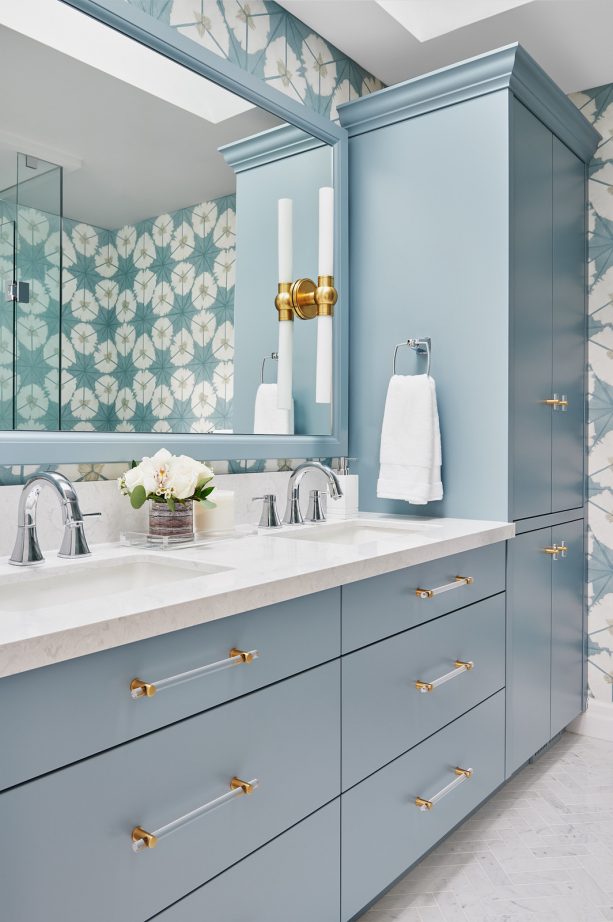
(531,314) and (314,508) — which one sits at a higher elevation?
(531,314)

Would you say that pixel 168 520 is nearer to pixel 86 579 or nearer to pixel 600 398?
pixel 86 579

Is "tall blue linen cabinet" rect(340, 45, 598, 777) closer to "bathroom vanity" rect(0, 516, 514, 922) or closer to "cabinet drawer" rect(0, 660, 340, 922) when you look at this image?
"bathroom vanity" rect(0, 516, 514, 922)

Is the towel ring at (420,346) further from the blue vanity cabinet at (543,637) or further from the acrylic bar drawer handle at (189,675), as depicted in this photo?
the acrylic bar drawer handle at (189,675)

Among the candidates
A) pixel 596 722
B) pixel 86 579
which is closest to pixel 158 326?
pixel 86 579

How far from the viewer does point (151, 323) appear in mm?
1706

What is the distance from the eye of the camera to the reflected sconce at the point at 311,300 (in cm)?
211

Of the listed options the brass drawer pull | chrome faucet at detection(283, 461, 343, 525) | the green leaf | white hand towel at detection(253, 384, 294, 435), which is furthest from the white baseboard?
the green leaf

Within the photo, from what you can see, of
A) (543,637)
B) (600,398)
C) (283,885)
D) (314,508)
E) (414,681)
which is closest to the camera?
(283,885)

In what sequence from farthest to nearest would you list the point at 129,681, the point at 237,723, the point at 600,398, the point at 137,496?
the point at 600,398 < the point at 137,496 < the point at 237,723 < the point at 129,681

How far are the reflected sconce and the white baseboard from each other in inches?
61.5

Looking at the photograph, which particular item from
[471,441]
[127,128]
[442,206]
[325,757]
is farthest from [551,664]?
[127,128]

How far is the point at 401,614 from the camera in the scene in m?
1.57

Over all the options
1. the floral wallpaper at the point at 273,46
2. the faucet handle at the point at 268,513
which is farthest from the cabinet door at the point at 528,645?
the floral wallpaper at the point at 273,46

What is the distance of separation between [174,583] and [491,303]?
1351mm
